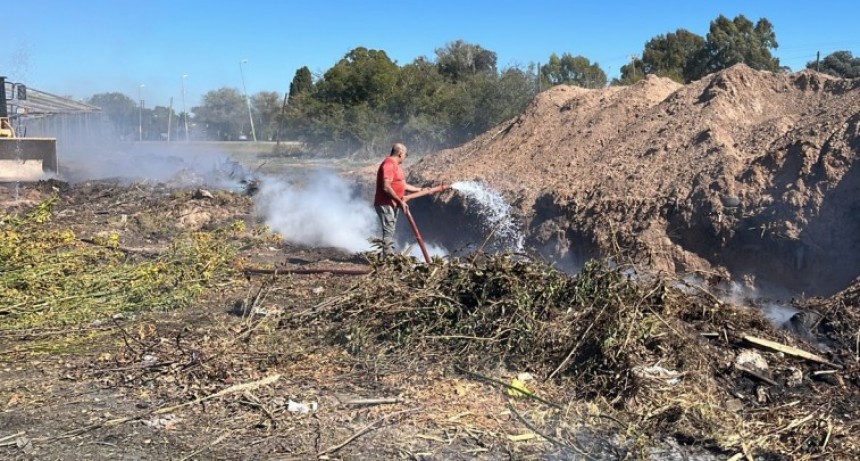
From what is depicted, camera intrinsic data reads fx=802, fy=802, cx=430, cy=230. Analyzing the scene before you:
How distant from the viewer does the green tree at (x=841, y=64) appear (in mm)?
29188

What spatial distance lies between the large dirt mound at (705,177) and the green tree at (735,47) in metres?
19.5

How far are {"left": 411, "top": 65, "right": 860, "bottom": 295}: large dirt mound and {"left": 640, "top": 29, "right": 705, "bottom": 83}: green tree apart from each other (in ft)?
69.5

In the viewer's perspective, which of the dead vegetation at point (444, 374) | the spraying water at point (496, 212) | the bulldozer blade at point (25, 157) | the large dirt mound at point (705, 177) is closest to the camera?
the dead vegetation at point (444, 374)

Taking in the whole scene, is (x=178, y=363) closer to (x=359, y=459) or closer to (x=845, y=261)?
(x=359, y=459)

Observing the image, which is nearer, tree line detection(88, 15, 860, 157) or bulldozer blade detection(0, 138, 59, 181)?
bulldozer blade detection(0, 138, 59, 181)

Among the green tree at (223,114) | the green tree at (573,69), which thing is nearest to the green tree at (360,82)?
the green tree at (573,69)

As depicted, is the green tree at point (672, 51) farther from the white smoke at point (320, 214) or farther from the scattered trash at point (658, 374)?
the scattered trash at point (658, 374)

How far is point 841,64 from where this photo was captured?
100 ft

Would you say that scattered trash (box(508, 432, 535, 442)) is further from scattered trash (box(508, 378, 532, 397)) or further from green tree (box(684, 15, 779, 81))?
green tree (box(684, 15, 779, 81))

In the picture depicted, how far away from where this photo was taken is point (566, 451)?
4.19 m

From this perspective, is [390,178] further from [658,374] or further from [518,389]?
[658,374]

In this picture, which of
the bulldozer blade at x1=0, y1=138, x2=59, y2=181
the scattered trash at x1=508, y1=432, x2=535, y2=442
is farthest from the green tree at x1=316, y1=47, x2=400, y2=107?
the scattered trash at x1=508, y1=432, x2=535, y2=442

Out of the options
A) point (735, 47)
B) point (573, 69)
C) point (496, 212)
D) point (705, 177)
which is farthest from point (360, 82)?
point (705, 177)

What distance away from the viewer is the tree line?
90.7ft
